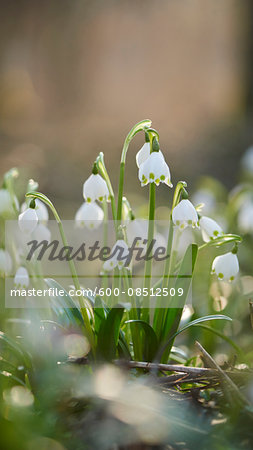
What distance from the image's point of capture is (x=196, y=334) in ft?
6.24

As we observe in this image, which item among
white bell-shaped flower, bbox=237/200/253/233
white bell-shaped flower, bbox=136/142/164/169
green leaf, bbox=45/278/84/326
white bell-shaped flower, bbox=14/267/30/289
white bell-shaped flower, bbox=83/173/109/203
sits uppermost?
white bell-shaped flower, bbox=237/200/253/233

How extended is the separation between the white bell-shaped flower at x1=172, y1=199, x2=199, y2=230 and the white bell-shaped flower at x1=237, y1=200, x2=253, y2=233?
3.70 ft

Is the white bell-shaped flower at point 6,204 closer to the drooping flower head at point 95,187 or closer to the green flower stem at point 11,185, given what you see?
the green flower stem at point 11,185

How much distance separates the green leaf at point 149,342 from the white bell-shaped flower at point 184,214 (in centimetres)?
27

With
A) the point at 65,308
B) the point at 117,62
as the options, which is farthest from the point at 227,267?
the point at 117,62

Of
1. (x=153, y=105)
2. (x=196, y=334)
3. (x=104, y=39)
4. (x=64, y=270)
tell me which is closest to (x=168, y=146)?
(x=153, y=105)

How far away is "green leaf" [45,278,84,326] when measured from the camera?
1.36 metres

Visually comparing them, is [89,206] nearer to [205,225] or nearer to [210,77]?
[205,225]

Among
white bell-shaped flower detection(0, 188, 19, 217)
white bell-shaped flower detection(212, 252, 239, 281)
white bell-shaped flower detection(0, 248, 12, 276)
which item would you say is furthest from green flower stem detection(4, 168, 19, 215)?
white bell-shaped flower detection(212, 252, 239, 281)

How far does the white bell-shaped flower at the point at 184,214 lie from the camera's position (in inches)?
49.1

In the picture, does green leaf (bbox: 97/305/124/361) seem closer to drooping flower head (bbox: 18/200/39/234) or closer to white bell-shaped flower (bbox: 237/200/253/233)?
drooping flower head (bbox: 18/200/39/234)

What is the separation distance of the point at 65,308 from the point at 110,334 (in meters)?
0.19

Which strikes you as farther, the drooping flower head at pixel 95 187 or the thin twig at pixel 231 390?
the drooping flower head at pixel 95 187

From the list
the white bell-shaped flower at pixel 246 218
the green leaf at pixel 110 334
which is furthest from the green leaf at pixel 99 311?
the white bell-shaped flower at pixel 246 218
